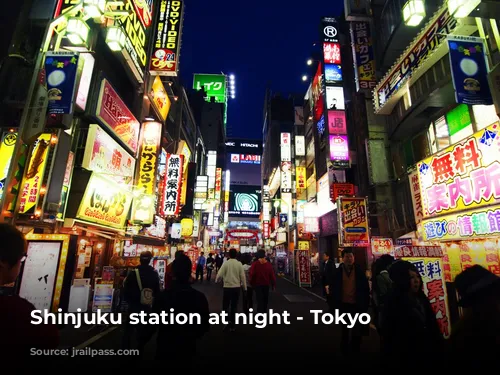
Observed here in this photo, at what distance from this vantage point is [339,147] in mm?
17594

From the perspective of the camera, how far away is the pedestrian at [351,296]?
557cm

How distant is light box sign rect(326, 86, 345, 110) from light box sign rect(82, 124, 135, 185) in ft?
41.5

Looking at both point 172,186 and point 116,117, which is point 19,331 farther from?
point 172,186

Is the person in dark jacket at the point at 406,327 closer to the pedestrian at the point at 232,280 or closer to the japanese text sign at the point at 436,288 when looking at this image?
the japanese text sign at the point at 436,288

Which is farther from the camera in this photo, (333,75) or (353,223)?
(333,75)

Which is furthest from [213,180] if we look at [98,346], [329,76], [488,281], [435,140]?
[488,281]

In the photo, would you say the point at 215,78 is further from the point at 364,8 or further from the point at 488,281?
the point at 488,281

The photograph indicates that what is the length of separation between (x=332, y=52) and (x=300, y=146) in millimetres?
12613

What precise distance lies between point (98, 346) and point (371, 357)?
554cm

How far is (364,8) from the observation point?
15.7 metres

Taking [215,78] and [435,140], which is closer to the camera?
[435,140]

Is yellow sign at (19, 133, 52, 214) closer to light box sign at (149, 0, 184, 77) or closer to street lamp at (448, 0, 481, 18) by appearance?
light box sign at (149, 0, 184, 77)

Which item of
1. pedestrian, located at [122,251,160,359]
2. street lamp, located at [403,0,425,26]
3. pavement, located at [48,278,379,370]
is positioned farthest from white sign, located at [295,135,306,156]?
pedestrian, located at [122,251,160,359]

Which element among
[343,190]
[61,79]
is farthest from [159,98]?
[343,190]
